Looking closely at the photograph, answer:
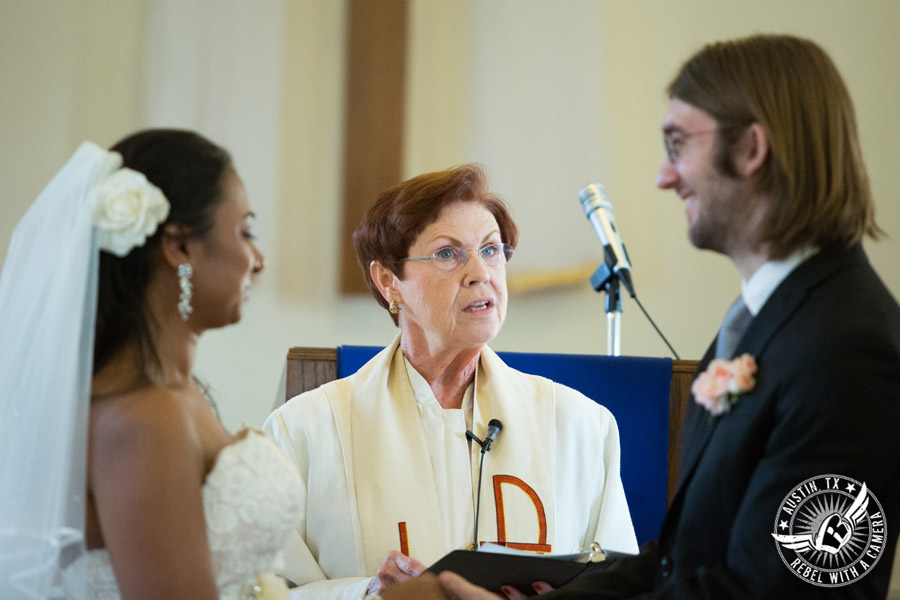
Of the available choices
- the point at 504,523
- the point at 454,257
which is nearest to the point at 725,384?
the point at 504,523

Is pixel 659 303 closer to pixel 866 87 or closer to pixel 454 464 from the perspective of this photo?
pixel 866 87

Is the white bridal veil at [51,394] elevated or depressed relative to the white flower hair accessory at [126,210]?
depressed

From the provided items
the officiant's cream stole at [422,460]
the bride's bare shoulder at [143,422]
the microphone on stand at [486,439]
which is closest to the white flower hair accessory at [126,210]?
the bride's bare shoulder at [143,422]

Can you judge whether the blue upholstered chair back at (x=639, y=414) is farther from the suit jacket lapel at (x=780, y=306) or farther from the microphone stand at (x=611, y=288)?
the suit jacket lapel at (x=780, y=306)

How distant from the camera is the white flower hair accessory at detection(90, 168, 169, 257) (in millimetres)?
1622

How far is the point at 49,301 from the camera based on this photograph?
5.59 feet

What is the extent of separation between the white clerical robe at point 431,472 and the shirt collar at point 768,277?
1.19 meters

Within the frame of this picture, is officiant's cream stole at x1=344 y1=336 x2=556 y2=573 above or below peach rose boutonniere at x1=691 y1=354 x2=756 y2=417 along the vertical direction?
below

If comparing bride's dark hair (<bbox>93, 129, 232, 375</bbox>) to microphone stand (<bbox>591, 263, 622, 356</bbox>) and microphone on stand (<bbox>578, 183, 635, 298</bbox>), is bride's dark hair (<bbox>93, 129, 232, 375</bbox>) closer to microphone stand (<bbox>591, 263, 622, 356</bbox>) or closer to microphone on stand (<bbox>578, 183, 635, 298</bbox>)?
microphone on stand (<bbox>578, 183, 635, 298</bbox>)

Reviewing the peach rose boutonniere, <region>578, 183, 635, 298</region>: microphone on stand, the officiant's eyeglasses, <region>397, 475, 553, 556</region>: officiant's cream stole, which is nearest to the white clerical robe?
<region>397, 475, 553, 556</region>: officiant's cream stole

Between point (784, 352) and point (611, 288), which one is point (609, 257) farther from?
point (784, 352)

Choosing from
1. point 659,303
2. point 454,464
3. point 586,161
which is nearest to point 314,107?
point 586,161

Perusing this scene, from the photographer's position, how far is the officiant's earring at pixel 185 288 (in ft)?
5.57

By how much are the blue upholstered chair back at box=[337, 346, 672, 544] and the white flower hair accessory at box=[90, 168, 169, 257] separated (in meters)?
1.51
